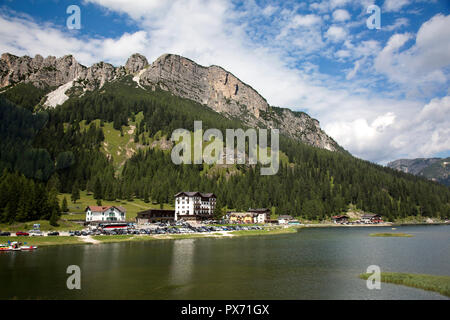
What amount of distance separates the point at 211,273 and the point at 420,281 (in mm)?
28714

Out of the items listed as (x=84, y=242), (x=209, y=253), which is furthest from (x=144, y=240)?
(x=209, y=253)

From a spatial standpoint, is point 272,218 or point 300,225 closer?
point 300,225

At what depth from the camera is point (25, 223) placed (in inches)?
3767

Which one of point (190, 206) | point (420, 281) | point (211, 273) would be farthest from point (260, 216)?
point (420, 281)

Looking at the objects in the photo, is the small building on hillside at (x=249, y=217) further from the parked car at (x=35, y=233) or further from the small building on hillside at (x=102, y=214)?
the parked car at (x=35, y=233)

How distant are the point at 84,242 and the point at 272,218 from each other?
433ft

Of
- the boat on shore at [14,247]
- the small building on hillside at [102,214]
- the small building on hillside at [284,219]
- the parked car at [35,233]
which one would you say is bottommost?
the small building on hillside at [284,219]

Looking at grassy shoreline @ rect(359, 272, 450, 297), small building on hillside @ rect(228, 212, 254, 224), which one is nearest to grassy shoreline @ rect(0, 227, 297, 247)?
small building on hillside @ rect(228, 212, 254, 224)

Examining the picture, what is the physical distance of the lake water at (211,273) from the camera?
35844 mm

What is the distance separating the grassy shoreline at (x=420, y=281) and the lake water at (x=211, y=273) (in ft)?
5.20

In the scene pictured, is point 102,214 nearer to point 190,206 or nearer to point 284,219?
point 190,206

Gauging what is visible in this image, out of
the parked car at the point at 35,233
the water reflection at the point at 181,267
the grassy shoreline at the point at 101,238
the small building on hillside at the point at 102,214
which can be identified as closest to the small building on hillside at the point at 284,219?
the grassy shoreline at the point at 101,238

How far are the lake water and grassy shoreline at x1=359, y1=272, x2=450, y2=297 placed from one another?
1585 mm
